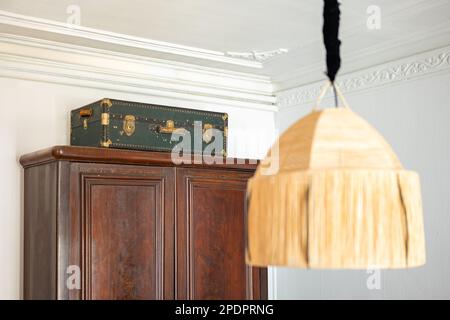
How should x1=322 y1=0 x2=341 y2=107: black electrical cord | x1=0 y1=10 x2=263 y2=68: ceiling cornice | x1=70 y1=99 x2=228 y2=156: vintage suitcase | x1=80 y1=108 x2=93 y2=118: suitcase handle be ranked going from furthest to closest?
x1=80 y1=108 x2=93 y2=118: suitcase handle, x1=70 y1=99 x2=228 y2=156: vintage suitcase, x1=0 y1=10 x2=263 y2=68: ceiling cornice, x1=322 y1=0 x2=341 y2=107: black electrical cord

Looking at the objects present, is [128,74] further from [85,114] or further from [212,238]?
[212,238]

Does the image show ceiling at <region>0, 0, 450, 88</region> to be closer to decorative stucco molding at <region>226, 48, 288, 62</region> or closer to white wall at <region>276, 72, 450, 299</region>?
decorative stucco molding at <region>226, 48, 288, 62</region>

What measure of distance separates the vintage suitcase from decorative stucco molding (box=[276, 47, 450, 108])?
31.2 inches

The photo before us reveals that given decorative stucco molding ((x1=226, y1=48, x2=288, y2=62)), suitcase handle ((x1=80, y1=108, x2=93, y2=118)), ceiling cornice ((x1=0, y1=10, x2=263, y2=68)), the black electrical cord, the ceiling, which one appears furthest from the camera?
decorative stucco molding ((x1=226, y1=48, x2=288, y2=62))

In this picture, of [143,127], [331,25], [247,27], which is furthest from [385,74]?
[331,25]

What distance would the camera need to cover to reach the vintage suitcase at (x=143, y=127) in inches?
126

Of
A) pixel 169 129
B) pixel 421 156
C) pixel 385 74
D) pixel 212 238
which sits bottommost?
pixel 212 238

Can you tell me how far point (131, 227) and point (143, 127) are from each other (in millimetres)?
505

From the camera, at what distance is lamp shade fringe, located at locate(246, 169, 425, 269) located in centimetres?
119

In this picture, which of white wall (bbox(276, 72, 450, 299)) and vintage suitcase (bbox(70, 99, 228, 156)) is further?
white wall (bbox(276, 72, 450, 299))

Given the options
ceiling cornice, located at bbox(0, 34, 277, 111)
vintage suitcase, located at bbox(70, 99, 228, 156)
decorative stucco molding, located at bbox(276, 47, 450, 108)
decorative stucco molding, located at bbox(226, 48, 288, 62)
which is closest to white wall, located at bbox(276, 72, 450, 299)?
decorative stucco molding, located at bbox(276, 47, 450, 108)

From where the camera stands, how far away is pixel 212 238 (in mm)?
3439
